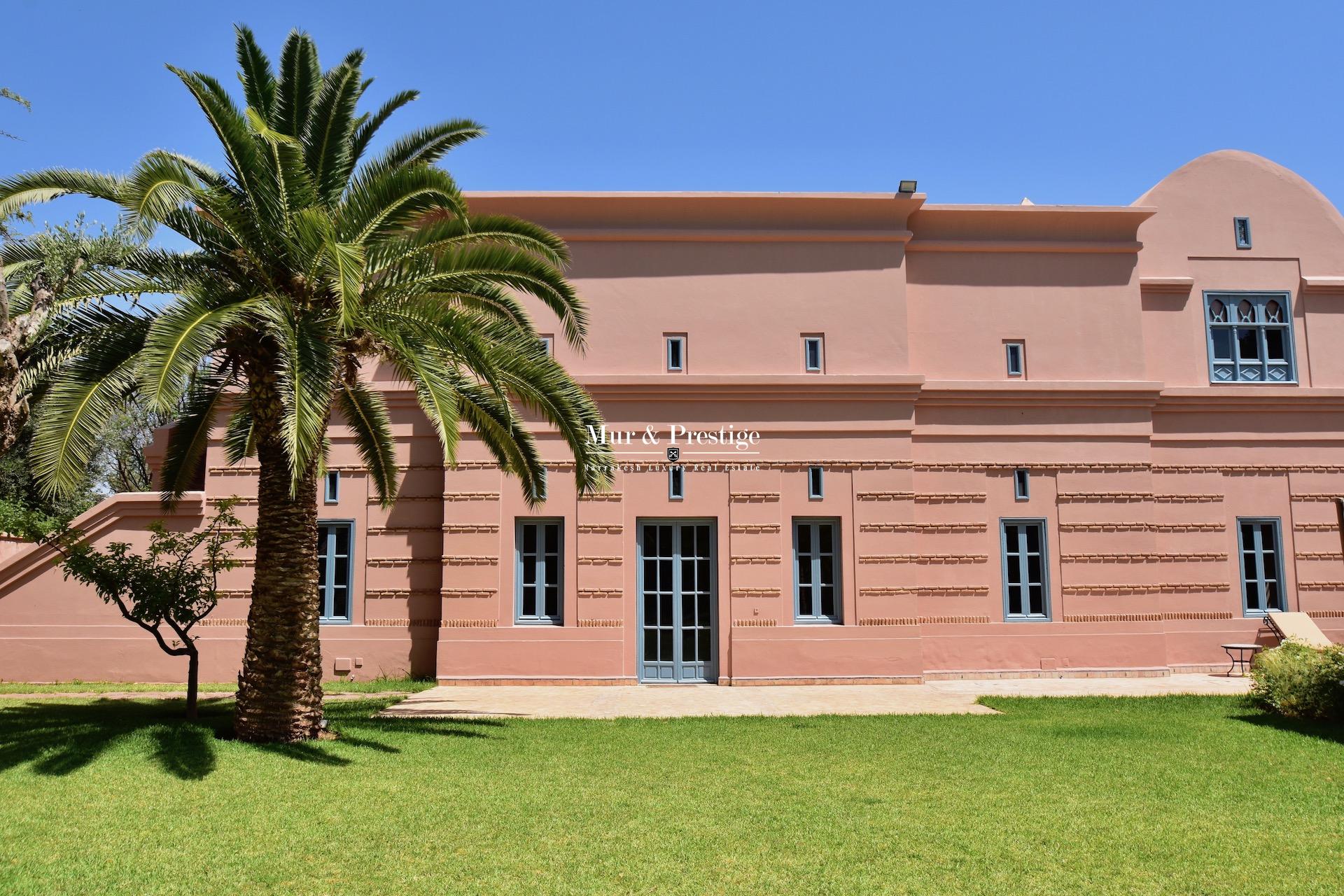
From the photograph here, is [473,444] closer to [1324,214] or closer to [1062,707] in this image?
[1062,707]

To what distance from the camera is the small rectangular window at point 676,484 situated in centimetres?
1543

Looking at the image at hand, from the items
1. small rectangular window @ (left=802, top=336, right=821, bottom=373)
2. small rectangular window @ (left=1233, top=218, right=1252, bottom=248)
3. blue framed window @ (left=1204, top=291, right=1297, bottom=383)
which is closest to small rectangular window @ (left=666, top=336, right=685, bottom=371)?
small rectangular window @ (left=802, top=336, right=821, bottom=373)

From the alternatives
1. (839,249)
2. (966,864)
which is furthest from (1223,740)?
(839,249)

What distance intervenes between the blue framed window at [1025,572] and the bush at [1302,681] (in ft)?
12.1

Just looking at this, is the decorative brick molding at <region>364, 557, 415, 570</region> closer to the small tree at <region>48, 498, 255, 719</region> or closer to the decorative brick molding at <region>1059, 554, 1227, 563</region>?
the small tree at <region>48, 498, 255, 719</region>

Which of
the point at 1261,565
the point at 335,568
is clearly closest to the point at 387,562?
the point at 335,568

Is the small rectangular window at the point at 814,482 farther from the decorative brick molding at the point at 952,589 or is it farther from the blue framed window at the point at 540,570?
the blue framed window at the point at 540,570

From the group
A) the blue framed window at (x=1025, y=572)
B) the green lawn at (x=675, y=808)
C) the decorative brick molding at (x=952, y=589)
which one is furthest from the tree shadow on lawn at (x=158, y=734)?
the blue framed window at (x=1025, y=572)

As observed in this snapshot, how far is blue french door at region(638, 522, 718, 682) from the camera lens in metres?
15.4

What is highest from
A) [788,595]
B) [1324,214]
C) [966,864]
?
[1324,214]

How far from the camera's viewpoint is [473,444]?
15594mm

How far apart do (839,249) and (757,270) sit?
1.30 meters

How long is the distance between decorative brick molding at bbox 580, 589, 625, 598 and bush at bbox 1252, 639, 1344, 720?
8.17m

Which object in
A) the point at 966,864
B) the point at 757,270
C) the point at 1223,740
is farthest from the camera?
the point at 757,270
